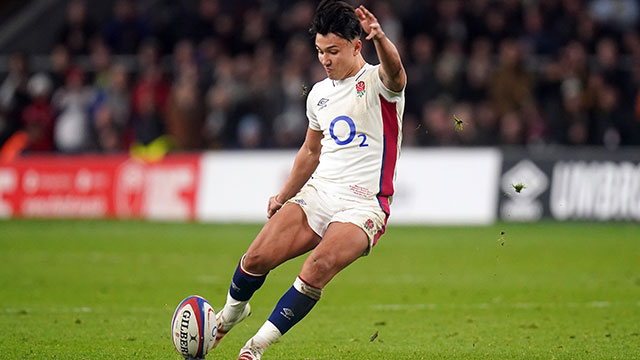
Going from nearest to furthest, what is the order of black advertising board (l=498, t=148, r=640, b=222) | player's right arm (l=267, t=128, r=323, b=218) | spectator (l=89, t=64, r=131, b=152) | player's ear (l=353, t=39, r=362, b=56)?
player's ear (l=353, t=39, r=362, b=56) → player's right arm (l=267, t=128, r=323, b=218) → black advertising board (l=498, t=148, r=640, b=222) → spectator (l=89, t=64, r=131, b=152)

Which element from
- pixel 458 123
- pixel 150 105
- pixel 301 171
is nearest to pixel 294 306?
pixel 301 171

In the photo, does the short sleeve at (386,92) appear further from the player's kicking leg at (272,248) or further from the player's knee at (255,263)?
the player's knee at (255,263)

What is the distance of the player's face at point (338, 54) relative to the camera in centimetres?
677

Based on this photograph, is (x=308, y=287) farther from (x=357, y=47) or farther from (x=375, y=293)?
(x=375, y=293)

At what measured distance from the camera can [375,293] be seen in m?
11.1

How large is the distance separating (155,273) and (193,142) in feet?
28.5

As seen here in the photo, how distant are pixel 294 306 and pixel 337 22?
1849 millimetres

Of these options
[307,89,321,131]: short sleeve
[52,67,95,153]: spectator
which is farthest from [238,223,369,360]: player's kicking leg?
[52,67,95,153]: spectator

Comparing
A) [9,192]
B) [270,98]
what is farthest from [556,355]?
[9,192]

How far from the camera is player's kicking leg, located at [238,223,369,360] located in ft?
21.5

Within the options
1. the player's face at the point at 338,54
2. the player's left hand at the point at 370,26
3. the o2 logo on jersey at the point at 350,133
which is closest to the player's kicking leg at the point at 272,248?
the o2 logo on jersey at the point at 350,133

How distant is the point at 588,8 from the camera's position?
2147 cm

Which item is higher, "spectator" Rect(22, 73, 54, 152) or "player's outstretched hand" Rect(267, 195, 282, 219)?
"player's outstretched hand" Rect(267, 195, 282, 219)

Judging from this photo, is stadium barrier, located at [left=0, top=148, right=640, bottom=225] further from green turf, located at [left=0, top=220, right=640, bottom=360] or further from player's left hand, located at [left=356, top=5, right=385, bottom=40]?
player's left hand, located at [left=356, top=5, right=385, bottom=40]
